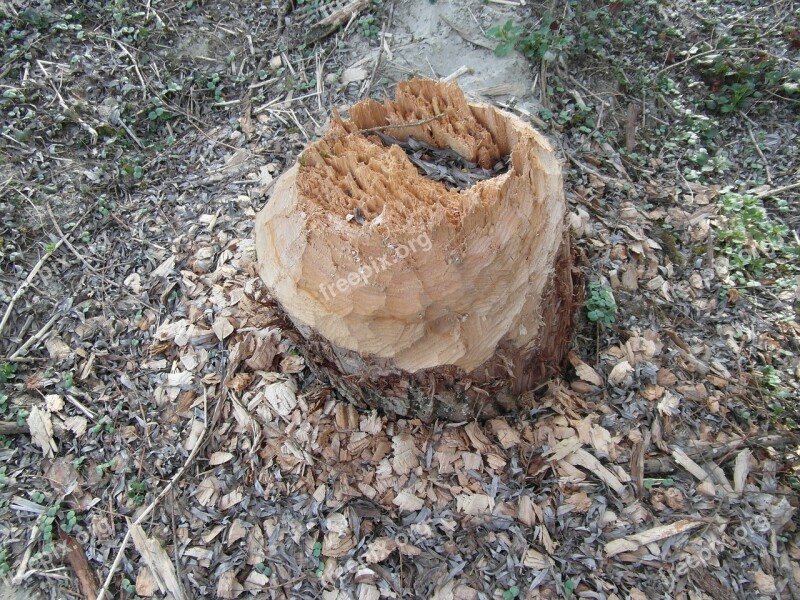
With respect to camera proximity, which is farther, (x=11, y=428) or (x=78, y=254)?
(x=78, y=254)

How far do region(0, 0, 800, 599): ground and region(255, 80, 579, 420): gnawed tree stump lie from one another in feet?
1.21

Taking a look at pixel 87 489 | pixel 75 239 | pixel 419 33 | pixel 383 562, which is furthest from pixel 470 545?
pixel 419 33

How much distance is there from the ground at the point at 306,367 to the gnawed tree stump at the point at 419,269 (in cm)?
37

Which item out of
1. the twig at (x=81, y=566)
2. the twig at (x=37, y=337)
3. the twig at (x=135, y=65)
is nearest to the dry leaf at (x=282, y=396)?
the twig at (x=81, y=566)

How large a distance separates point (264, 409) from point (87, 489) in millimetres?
795

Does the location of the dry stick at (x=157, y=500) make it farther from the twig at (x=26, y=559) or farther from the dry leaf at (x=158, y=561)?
the twig at (x=26, y=559)

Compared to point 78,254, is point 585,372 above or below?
below

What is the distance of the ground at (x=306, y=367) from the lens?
1.91 metres

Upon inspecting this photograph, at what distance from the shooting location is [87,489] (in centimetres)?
Result: 213

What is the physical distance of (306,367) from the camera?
7.46 feet

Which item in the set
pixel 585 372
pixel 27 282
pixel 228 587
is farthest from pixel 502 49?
pixel 228 587

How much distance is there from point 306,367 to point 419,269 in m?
0.93

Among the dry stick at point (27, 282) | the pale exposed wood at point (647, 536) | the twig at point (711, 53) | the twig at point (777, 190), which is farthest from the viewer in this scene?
the twig at point (711, 53)

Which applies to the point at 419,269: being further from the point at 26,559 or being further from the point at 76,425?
the point at 26,559
